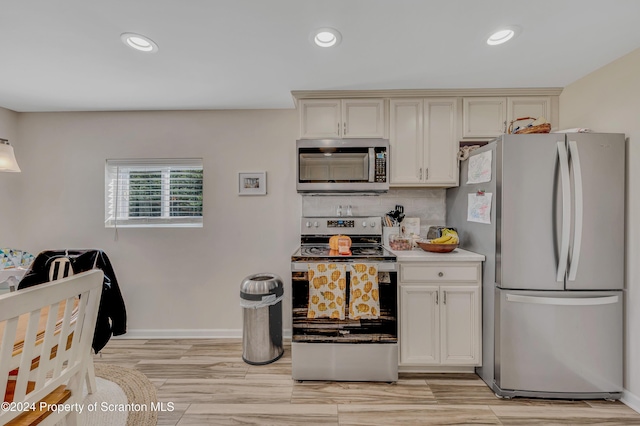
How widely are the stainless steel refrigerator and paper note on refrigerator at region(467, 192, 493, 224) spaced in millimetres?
132

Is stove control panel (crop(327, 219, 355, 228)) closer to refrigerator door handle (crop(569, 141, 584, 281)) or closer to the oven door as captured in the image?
the oven door

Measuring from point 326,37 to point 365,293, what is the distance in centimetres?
174

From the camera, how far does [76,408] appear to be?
3.89 ft

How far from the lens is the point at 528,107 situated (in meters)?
2.43

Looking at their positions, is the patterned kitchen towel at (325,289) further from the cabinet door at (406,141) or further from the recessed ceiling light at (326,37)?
the recessed ceiling light at (326,37)

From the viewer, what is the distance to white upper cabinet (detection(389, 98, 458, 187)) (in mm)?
2443

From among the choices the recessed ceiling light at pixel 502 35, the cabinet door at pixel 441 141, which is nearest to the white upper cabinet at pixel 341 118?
the cabinet door at pixel 441 141

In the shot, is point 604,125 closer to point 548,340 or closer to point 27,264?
point 548,340

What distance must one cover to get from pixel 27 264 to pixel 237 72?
2510mm

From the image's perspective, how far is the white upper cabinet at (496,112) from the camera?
2.42m

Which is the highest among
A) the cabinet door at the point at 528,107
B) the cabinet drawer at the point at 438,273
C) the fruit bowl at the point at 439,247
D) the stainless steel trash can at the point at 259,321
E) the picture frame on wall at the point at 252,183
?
the cabinet door at the point at 528,107

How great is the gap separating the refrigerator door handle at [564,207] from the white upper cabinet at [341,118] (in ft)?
4.15

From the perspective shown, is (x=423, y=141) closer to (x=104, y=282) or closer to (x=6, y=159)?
(x=104, y=282)

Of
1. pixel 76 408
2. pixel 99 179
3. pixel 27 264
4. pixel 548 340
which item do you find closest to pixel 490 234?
pixel 548 340
